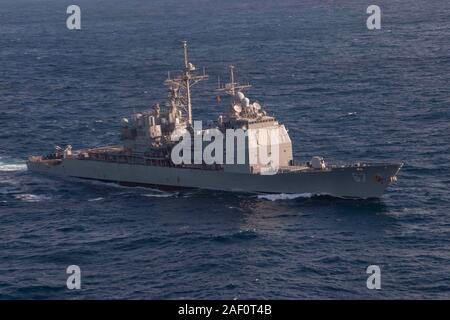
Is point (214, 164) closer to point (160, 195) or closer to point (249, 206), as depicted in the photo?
point (160, 195)

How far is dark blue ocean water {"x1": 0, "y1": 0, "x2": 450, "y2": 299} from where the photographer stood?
5616 cm

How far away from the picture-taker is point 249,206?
71.7m

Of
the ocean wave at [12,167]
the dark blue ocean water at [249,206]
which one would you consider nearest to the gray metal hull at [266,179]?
the dark blue ocean water at [249,206]

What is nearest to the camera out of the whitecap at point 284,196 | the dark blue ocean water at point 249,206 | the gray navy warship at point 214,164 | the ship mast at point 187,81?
the dark blue ocean water at point 249,206

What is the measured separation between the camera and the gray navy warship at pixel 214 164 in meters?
72.8

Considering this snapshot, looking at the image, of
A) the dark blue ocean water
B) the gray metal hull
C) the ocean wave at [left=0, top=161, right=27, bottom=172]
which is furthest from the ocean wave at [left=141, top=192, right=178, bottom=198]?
the ocean wave at [left=0, top=161, right=27, bottom=172]

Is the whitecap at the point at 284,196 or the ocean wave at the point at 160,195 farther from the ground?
the whitecap at the point at 284,196

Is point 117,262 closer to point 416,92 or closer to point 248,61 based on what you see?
point 416,92

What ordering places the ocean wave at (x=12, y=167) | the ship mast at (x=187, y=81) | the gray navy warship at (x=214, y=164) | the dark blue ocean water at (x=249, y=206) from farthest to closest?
the ocean wave at (x=12, y=167) → the ship mast at (x=187, y=81) → the gray navy warship at (x=214, y=164) → the dark blue ocean water at (x=249, y=206)

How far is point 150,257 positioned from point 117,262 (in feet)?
8.13

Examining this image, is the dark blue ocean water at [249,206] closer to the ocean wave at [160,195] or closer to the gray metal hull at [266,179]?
the ocean wave at [160,195]

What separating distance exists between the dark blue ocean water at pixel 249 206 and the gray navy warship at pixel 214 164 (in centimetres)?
154

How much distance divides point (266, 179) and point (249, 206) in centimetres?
399
